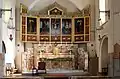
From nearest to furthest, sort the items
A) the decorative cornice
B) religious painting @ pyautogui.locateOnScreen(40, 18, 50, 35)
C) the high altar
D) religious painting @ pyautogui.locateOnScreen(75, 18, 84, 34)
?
the high altar
the decorative cornice
religious painting @ pyautogui.locateOnScreen(75, 18, 84, 34)
religious painting @ pyautogui.locateOnScreen(40, 18, 50, 35)

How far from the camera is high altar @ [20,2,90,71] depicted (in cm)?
2525

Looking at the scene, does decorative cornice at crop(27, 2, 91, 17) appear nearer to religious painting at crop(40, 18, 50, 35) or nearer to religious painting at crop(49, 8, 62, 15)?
religious painting at crop(49, 8, 62, 15)

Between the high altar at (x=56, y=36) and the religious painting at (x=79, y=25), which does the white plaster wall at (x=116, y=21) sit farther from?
the religious painting at (x=79, y=25)

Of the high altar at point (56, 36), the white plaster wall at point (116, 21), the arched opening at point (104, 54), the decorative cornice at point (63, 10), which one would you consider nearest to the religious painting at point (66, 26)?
the high altar at point (56, 36)

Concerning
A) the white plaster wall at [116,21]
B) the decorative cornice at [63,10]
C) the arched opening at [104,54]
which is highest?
the decorative cornice at [63,10]

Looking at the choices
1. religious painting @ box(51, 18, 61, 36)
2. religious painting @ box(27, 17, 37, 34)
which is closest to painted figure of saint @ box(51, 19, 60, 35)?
religious painting @ box(51, 18, 61, 36)

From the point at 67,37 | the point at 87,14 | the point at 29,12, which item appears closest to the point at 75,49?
the point at 67,37

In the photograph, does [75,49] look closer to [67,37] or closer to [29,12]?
[67,37]

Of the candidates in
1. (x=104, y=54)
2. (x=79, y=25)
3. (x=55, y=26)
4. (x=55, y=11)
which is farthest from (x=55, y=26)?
(x=104, y=54)

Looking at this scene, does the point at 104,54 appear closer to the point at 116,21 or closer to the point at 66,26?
the point at 66,26

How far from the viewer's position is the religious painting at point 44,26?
2592cm

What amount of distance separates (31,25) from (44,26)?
125cm

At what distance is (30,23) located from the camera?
2538 centimetres

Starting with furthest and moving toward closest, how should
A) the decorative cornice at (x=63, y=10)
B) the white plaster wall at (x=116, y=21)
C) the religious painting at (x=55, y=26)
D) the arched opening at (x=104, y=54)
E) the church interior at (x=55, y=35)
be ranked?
the religious painting at (x=55, y=26)
the decorative cornice at (x=63, y=10)
the church interior at (x=55, y=35)
the arched opening at (x=104, y=54)
the white plaster wall at (x=116, y=21)
